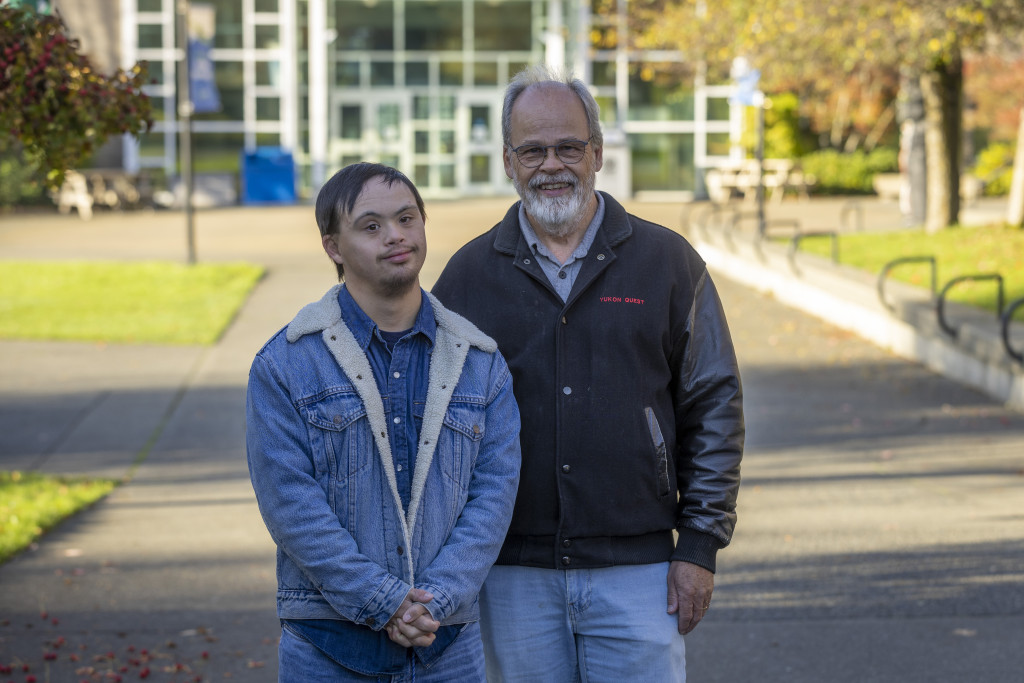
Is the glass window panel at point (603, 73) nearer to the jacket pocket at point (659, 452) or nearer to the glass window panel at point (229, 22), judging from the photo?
the glass window panel at point (229, 22)

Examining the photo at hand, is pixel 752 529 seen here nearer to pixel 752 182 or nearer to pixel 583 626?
pixel 583 626

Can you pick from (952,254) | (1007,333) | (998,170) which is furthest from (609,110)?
(1007,333)

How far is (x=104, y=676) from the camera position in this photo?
191 inches

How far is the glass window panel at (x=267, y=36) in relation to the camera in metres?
36.2

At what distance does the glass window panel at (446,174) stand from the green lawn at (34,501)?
30.3m

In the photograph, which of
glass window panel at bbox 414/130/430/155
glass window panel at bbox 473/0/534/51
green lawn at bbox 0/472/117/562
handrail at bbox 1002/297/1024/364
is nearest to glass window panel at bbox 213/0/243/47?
glass window panel at bbox 414/130/430/155

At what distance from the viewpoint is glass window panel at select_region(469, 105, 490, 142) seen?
37.8m

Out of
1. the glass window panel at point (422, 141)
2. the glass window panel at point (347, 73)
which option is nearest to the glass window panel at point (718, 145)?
the glass window panel at point (422, 141)

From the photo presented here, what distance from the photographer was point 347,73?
125ft

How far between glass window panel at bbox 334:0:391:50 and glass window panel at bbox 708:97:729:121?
952 centimetres

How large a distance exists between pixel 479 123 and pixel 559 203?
35146mm

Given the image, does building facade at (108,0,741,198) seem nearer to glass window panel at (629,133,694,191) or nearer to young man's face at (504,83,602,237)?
glass window panel at (629,133,694,191)

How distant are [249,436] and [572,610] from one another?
2.98ft

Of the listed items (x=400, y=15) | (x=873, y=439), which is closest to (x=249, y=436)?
(x=873, y=439)
